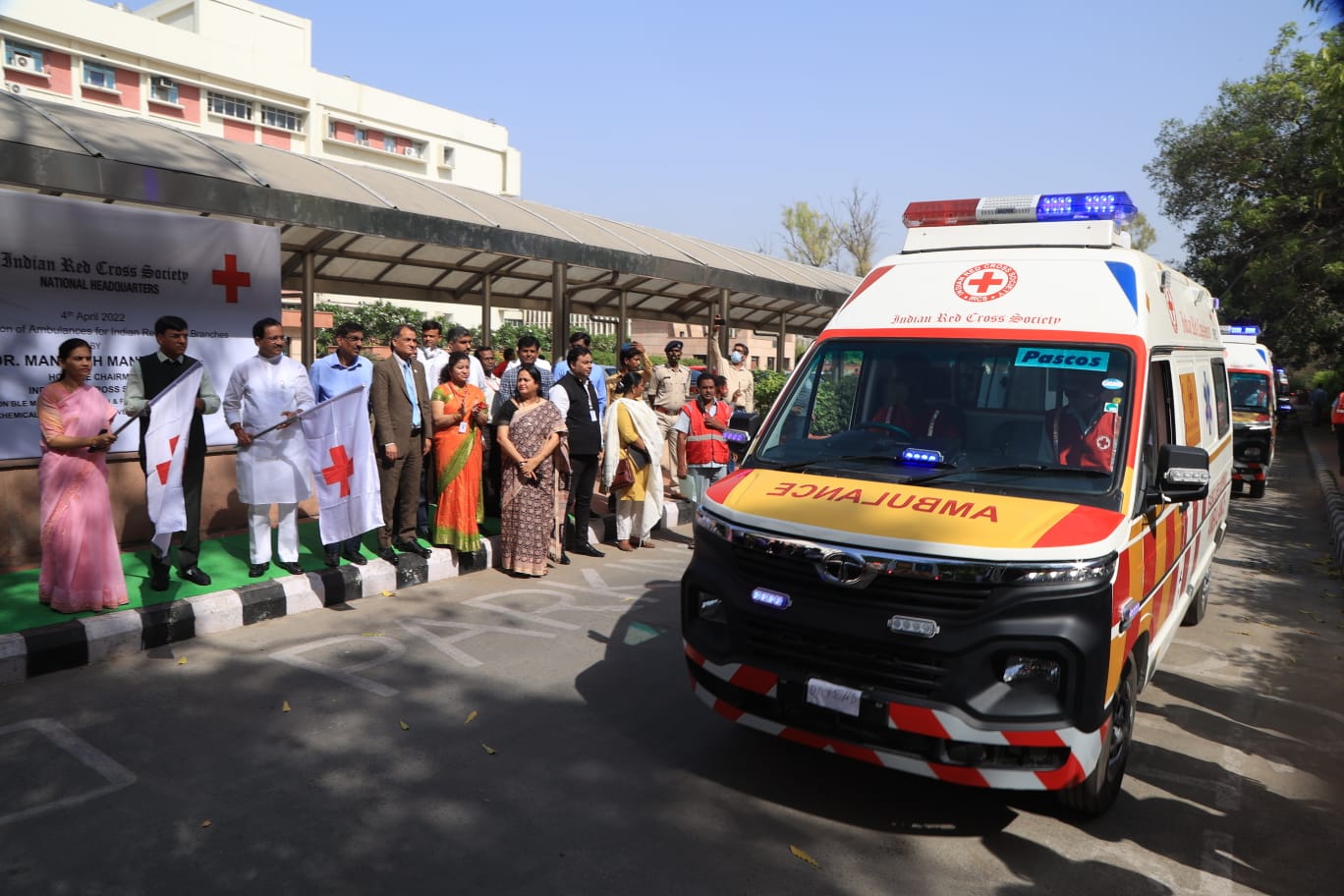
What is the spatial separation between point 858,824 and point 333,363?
18.2ft

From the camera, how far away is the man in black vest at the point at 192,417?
20.8 feet

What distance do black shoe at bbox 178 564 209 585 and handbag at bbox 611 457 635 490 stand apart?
3.63 metres

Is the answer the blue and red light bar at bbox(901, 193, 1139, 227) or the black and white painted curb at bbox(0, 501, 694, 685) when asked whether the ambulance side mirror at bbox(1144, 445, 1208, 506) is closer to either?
the blue and red light bar at bbox(901, 193, 1139, 227)

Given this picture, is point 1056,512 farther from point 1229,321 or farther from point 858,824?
point 1229,321

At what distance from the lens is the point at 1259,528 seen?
12203 millimetres

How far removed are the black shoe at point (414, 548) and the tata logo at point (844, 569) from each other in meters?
4.93

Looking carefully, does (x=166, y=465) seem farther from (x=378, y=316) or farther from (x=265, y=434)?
(x=378, y=316)

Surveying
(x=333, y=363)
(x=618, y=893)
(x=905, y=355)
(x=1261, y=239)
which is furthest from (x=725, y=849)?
(x=1261, y=239)

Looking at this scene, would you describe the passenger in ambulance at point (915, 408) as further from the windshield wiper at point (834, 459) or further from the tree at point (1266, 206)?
the tree at point (1266, 206)

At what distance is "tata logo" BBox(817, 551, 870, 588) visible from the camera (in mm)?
3615

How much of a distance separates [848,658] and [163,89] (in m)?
49.4

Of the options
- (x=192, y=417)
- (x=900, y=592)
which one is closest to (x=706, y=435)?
(x=192, y=417)

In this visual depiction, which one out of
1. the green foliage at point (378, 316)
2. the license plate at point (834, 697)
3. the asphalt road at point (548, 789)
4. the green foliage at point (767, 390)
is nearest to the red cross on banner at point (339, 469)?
the asphalt road at point (548, 789)

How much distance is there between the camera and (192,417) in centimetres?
651
